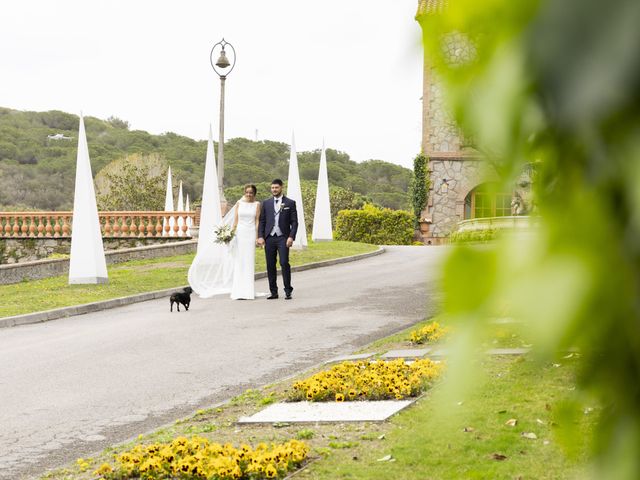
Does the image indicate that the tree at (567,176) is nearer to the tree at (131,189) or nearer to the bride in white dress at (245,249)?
the bride in white dress at (245,249)

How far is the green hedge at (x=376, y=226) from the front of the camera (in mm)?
37406

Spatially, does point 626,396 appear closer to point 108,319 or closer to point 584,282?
point 584,282

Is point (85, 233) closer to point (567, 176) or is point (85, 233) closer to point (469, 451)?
point (469, 451)

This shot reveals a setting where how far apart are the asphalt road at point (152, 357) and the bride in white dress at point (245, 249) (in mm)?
422

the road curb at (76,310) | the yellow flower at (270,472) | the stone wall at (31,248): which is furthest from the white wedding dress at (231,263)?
the stone wall at (31,248)

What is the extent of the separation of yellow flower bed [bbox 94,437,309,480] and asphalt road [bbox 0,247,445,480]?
914 mm

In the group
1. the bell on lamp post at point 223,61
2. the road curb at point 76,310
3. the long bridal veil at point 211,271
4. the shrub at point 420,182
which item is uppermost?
the bell on lamp post at point 223,61

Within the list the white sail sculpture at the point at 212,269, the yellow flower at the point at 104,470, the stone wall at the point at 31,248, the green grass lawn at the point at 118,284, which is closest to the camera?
the yellow flower at the point at 104,470

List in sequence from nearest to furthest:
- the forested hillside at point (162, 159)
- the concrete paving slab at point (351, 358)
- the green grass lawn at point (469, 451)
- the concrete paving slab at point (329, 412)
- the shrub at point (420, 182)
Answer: the green grass lawn at point (469, 451), the concrete paving slab at point (329, 412), the concrete paving slab at point (351, 358), the shrub at point (420, 182), the forested hillside at point (162, 159)

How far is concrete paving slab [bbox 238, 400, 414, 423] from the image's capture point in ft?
20.2

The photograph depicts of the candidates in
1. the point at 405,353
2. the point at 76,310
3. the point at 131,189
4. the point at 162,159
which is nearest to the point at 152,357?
the point at 405,353

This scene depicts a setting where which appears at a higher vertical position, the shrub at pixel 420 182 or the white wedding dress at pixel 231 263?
the shrub at pixel 420 182

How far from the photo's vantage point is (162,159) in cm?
6244

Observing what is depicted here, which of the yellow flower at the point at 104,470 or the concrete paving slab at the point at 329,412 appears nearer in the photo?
the yellow flower at the point at 104,470
